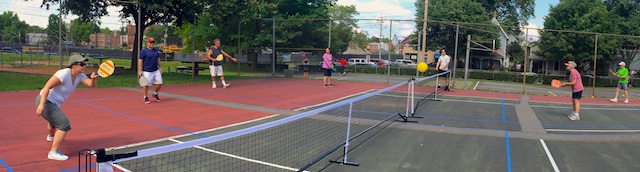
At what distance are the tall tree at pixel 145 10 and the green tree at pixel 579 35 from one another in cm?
3444

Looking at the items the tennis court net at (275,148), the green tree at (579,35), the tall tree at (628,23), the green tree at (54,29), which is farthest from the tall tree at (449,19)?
the tennis court net at (275,148)

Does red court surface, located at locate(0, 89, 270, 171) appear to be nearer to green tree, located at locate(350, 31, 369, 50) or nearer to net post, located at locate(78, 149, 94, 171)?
net post, located at locate(78, 149, 94, 171)

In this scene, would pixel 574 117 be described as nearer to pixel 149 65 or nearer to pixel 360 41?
pixel 149 65

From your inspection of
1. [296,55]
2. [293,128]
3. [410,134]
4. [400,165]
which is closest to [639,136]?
[410,134]

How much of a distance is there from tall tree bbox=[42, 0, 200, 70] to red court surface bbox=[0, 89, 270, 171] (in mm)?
→ 7195

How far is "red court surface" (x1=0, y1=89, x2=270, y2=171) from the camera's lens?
20.4ft

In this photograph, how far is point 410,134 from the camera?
895 cm

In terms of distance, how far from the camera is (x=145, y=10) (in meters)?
22.6

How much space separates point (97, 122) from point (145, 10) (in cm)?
1552

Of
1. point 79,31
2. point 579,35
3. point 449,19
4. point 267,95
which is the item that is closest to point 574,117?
point 267,95

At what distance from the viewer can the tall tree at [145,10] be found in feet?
63.6

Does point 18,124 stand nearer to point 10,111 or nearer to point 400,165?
point 10,111

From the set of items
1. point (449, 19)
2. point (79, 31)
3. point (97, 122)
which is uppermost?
point (449, 19)

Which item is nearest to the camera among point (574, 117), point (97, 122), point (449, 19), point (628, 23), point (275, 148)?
point (275, 148)
